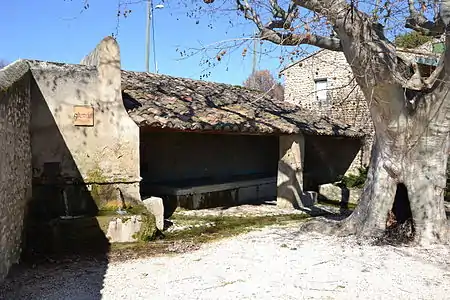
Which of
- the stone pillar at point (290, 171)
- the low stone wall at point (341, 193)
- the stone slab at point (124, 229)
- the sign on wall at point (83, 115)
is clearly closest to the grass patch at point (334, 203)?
the low stone wall at point (341, 193)

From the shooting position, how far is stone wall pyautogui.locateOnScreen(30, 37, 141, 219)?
727 centimetres

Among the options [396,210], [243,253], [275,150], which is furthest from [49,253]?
[275,150]

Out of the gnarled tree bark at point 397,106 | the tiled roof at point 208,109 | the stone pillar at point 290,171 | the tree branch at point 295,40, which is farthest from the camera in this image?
the stone pillar at point 290,171

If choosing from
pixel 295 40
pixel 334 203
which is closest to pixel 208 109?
pixel 295 40

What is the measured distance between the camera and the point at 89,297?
4.79 metres

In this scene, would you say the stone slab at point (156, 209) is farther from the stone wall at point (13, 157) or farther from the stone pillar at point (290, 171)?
the stone pillar at point (290, 171)

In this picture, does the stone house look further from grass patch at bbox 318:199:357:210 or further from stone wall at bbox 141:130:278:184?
stone wall at bbox 141:130:278:184

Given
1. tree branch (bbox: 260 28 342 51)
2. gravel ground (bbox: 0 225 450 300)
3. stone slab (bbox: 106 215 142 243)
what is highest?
tree branch (bbox: 260 28 342 51)

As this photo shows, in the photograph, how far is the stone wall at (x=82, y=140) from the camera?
23.9 feet

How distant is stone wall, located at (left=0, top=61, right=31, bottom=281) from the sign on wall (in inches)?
33.4

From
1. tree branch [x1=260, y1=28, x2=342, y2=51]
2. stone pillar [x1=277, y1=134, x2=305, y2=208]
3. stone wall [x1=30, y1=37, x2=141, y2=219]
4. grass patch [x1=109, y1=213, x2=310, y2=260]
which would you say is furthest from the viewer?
stone pillar [x1=277, y1=134, x2=305, y2=208]

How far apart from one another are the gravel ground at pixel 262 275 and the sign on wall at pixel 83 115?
2.70 meters

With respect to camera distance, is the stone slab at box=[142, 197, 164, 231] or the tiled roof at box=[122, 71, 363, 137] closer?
the stone slab at box=[142, 197, 164, 231]

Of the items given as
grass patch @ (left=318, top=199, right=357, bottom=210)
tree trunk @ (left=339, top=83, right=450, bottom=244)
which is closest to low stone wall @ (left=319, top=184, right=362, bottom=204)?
grass patch @ (left=318, top=199, right=357, bottom=210)
